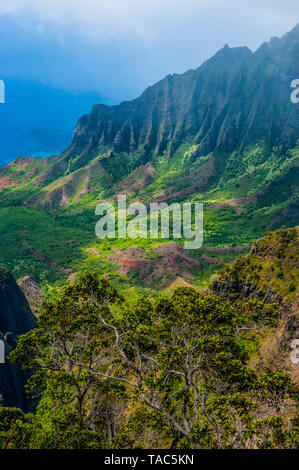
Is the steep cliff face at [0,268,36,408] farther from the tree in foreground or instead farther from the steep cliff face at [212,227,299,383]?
the steep cliff face at [212,227,299,383]

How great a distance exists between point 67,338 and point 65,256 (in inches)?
4082

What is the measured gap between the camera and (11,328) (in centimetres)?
5716

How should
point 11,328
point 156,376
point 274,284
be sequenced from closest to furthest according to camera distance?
point 156,376 → point 274,284 → point 11,328

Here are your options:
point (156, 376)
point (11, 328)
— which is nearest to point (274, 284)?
point (156, 376)

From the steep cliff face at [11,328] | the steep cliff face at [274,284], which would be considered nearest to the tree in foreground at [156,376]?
the steep cliff face at [274,284]

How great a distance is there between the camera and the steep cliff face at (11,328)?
43219 mm

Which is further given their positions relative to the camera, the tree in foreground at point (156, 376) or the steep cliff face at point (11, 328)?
the steep cliff face at point (11, 328)

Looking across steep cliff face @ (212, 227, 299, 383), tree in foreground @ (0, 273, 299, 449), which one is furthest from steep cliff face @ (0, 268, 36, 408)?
steep cliff face @ (212, 227, 299, 383)

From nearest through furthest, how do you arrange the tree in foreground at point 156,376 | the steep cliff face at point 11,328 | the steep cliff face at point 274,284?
the tree in foreground at point 156,376 < the steep cliff face at point 274,284 < the steep cliff face at point 11,328

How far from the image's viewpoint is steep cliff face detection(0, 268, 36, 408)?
43219 mm

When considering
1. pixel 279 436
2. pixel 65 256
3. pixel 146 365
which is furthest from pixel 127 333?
pixel 65 256

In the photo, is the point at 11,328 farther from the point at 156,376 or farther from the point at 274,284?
the point at 274,284

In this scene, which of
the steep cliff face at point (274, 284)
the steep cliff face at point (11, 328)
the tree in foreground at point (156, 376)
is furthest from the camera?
the steep cliff face at point (11, 328)

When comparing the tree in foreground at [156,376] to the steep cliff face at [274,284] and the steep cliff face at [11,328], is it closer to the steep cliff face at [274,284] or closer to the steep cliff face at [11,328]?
the steep cliff face at [274,284]
